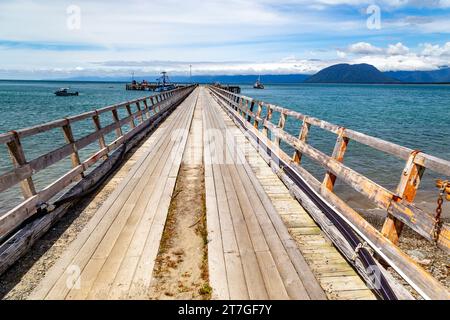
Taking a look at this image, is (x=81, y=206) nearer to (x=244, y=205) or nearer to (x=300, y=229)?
(x=244, y=205)

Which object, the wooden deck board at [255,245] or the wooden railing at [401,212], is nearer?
the wooden railing at [401,212]

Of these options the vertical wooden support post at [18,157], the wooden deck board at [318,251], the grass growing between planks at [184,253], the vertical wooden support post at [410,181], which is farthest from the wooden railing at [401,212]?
the vertical wooden support post at [18,157]

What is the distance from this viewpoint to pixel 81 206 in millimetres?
5434

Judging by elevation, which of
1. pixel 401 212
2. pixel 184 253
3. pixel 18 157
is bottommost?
pixel 184 253

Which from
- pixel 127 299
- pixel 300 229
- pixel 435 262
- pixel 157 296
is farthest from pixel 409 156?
pixel 435 262

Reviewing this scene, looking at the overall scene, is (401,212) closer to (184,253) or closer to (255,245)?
(255,245)

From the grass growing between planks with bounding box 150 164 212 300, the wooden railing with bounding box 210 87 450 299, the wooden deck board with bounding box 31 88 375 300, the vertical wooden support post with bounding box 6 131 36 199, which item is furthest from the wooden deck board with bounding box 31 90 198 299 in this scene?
the wooden railing with bounding box 210 87 450 299

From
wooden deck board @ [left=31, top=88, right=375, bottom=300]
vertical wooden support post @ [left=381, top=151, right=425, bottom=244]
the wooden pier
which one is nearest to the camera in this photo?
vertical wooden support post @ [left=381, top=151, right=425, bottom=244]

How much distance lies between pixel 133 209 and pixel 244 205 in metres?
1.87

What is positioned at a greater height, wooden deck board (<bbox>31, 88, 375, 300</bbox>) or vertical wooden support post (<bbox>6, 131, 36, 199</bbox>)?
vertical wooden support post (<bbox>6, 131, 36, 199</bbox>)

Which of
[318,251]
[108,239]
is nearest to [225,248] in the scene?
[318,251]

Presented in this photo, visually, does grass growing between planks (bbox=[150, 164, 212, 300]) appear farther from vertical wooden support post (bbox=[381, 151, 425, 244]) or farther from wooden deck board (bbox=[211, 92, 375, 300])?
vertical wooden support post (bbox=[381, 151, 425, 244])

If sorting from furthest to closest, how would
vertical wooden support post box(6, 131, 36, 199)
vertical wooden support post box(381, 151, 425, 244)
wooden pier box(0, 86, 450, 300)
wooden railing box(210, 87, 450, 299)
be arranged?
vertical wooden support post box(6, 131, 36, 199) → wooden pier box(0, 86, 450, 300) → vertical wooden support post box(381, 151, 425, 244) → wooden railing box(210, 87, 450, 299)

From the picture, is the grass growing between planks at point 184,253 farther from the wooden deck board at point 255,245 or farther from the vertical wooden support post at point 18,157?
the vertical wooden support post at point 18,157
